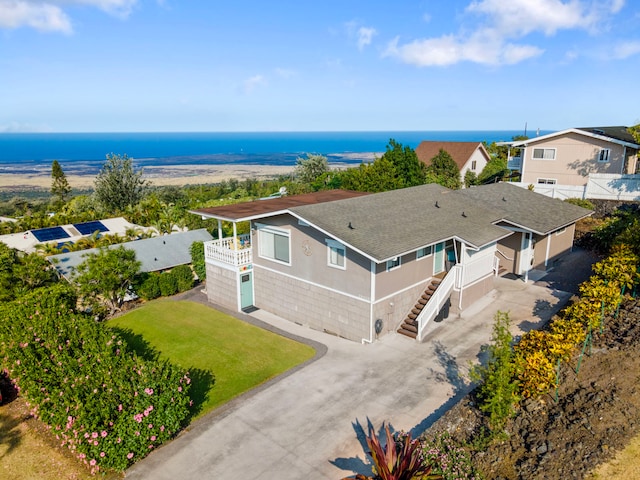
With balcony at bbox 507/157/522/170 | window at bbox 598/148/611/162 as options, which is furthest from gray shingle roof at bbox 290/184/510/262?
balcony at bbox 507/157/522/170

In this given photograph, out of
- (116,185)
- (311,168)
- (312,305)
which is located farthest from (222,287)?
(311,168)

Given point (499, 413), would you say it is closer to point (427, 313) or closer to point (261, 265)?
point (427, 313)

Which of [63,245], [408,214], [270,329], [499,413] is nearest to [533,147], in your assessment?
[408,214]

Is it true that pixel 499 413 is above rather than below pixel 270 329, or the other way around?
above

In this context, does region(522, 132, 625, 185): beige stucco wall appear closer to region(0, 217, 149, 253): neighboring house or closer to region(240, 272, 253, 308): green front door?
region(240, 272, 253, 308): green front door

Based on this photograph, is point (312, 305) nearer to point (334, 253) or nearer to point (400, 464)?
point (334, 253)
